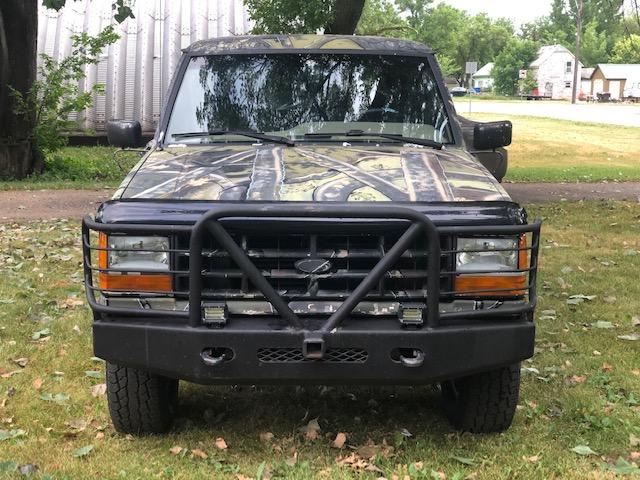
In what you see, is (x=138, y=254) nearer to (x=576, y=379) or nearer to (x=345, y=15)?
(x=576, y=379)

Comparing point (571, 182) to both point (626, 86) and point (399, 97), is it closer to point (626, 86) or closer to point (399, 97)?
point (399, 97)

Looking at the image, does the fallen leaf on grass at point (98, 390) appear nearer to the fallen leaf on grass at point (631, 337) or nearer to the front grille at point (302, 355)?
the front grille at point (302, 355)

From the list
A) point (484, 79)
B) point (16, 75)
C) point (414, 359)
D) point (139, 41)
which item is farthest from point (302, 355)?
point (484, 79)

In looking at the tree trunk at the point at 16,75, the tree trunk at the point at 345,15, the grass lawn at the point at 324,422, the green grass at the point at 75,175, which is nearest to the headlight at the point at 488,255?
the grass lawn at the point at 324,422

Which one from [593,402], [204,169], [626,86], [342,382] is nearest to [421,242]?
[342,382]

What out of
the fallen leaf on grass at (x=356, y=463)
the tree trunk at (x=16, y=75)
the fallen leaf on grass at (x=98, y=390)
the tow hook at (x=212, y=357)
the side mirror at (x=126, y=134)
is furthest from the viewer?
the tree trunk at (x=16, y=75)

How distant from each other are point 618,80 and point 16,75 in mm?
96364

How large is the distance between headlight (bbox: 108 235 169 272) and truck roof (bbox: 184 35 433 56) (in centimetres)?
196

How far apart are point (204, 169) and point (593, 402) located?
2499 mm

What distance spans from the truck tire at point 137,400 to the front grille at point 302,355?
0.75 meters

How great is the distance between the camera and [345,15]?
45.7ft

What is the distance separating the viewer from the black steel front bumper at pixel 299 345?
10.4 ft

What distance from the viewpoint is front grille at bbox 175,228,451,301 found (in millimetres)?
3254

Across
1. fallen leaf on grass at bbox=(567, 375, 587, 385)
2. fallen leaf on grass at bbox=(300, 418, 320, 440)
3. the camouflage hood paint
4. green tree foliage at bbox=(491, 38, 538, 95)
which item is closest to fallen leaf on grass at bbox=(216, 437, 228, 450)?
fallen leaf on grass at bbox=(300, 418, 320, 440)
